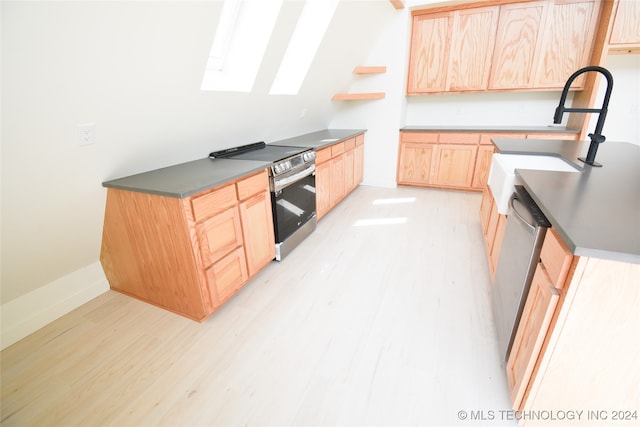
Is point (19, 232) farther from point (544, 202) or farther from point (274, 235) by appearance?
point (544, 202)

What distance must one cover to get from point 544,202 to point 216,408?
1.68 meters

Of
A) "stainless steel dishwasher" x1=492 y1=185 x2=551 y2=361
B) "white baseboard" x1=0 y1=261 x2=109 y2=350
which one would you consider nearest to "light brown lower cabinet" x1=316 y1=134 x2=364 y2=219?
"stainless steel dishwasher" x1=492 y1=185 x2=551 y2=361

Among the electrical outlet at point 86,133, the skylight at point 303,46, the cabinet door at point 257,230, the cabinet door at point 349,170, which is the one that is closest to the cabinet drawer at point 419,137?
the cabinet door at point 349,170

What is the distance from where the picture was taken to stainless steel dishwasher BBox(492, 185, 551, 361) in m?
1.21

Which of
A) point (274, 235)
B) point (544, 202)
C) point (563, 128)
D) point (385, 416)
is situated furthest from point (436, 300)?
point (563, 128)

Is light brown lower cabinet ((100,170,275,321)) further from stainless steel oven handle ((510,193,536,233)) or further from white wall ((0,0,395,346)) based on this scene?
stainless steel oven handle ((510,193,536,233))

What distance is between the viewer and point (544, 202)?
1.16 meters

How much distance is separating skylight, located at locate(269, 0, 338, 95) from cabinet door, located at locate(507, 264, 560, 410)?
2.41 m

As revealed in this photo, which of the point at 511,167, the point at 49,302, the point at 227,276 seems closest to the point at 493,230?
the point at 511,167

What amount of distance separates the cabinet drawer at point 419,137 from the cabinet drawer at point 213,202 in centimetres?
307

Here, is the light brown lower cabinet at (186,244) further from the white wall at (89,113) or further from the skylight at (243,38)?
the skylight at (243,38)

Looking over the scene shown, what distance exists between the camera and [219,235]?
1813 mm

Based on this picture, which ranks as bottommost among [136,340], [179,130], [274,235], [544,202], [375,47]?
[136,340]

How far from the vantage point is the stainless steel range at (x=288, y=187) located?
231cm
